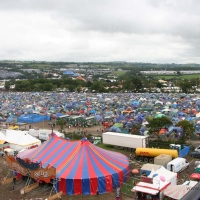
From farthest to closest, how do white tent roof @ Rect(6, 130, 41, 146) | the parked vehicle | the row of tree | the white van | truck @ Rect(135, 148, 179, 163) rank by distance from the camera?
the row of tree
white tent roof @ Rect(6, 130, 41, 146)
the parked vehicle
truck @ Rect(135, 148, 179, 163)
the white van

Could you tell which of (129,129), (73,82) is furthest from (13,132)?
(73,82)

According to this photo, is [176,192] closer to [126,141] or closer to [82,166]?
[82,166]

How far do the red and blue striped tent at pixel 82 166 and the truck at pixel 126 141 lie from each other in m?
4.04

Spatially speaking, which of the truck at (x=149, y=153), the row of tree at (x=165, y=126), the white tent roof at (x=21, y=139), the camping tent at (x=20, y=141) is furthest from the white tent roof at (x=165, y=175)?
the white tent roof at (x=21, y=139)

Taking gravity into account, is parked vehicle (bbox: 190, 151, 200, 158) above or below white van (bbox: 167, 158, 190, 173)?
below

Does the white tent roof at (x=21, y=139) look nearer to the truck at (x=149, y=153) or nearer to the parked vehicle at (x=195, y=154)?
the truck at (x=149, y=153)

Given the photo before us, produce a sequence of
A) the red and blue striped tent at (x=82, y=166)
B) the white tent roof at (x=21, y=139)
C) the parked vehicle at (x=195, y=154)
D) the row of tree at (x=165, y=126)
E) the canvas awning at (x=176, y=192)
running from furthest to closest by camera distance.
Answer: the row of tree at (x=165, y=126) → the white tent roof at (x=21, y=139) → the parked vehicle at (x=195, y=154) → the red and blue striped tent at (x=82, y=166) → the canvas awning at (x=176, y=192)

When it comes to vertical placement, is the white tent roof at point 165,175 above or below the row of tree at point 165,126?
below

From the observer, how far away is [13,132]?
1981 centimetres

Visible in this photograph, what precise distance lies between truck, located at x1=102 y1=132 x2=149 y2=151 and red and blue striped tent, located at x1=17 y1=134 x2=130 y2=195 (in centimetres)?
404

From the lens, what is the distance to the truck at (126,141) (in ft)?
57.3

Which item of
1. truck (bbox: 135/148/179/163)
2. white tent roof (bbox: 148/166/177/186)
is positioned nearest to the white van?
truck (bbox: 135/148/179/163)

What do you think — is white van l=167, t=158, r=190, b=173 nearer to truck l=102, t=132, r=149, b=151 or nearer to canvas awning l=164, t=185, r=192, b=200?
canvas awning l=164, t=185, r=192, b=200

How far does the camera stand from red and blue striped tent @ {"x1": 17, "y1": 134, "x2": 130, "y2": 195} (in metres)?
11.3
